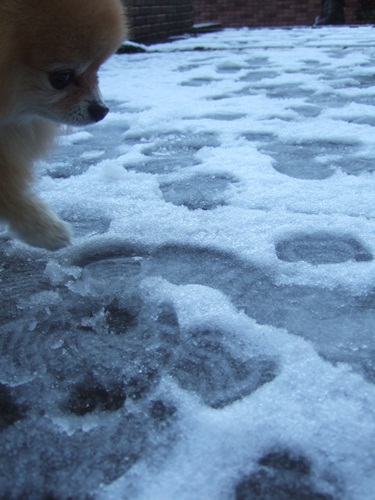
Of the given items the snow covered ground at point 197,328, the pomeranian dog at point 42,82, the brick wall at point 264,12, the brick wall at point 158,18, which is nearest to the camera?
the snow covered ground at point 197,328

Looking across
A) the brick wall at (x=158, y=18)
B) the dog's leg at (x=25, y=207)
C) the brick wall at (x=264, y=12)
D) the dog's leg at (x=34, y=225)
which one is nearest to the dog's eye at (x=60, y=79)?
A: the dog's leg at (x=25, y=207)

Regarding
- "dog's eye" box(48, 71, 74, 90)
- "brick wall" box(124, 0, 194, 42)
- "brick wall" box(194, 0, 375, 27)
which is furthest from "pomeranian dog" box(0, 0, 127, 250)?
"brick wall" box(194, 0, 375, 27)

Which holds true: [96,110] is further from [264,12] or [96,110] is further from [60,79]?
[264,12]

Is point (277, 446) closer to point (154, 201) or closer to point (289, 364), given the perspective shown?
point (289, 364)

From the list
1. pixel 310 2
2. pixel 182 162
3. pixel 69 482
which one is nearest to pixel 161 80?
pixel 182 162

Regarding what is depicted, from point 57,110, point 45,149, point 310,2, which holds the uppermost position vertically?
point 57,110

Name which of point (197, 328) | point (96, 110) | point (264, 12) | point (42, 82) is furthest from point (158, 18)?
point (197, 328)

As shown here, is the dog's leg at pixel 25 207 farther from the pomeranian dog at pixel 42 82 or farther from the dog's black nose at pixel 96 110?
the dog's black nose at pixel 96 110
